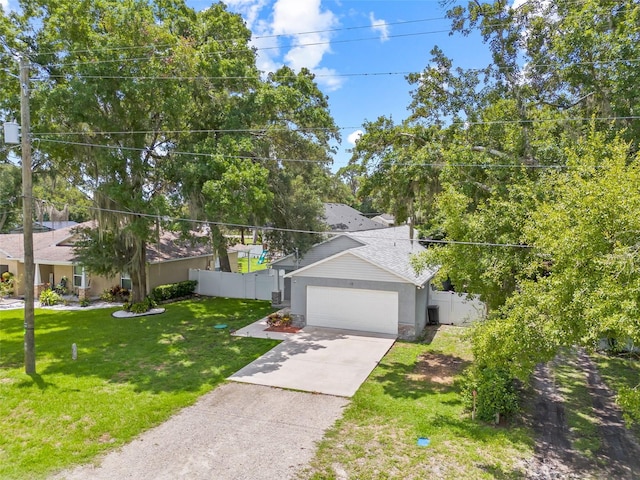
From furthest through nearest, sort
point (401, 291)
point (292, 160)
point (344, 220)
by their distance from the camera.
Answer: point (344, 220) < point (292, 160) < point (401, 291)

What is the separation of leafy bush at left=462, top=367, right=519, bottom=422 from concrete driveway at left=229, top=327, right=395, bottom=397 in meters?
2.98

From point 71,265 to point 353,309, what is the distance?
49.3 feet

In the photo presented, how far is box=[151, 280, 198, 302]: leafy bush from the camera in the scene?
2162 centimetres

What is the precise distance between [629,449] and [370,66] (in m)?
11.0

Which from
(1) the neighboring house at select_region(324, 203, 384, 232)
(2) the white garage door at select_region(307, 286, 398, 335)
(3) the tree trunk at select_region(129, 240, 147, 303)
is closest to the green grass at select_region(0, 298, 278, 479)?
(3) the tree trunk at select_region(129, 240, 147, 303)

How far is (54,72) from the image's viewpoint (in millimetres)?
16250

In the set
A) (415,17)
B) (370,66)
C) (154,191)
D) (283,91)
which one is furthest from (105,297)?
(415,17)

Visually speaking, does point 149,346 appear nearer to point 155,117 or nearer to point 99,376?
point 99,376

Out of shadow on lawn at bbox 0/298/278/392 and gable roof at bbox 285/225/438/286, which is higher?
gable roof at bbox 285/225/438/286

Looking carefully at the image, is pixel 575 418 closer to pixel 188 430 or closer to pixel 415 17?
pixel 188 430

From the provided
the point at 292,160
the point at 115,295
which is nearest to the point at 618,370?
the point at 292,160

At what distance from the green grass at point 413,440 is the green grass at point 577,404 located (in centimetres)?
99

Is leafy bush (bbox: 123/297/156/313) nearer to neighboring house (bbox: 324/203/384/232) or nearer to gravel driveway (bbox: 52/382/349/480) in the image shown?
gravel driveway (bbox: 52/382/349/480)

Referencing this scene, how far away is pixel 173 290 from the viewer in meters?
22.4
